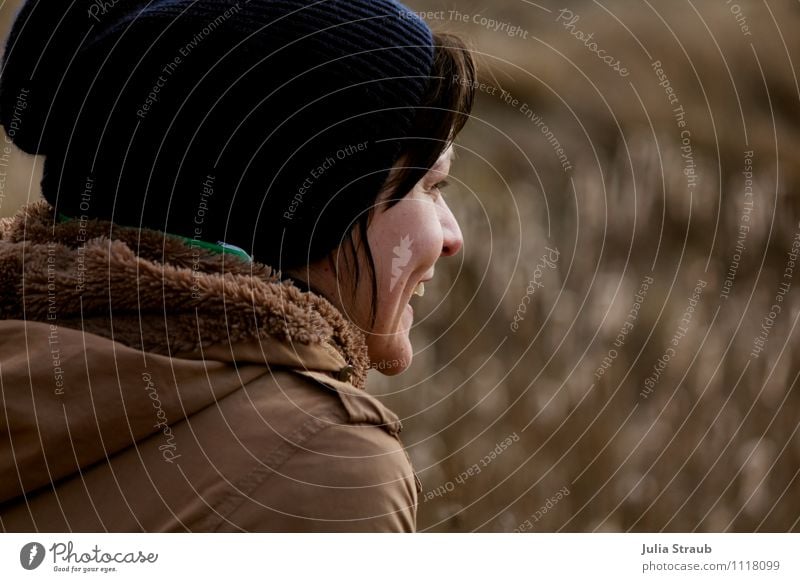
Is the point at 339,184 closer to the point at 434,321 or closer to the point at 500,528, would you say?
the point at 434,321

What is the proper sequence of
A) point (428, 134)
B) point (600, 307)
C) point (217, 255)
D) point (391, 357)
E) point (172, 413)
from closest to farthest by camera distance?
point (172, 413)
point (217, 255)
point (428, 134)
point (391, 357)
point (600, 307)

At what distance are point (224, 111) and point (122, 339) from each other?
296mm

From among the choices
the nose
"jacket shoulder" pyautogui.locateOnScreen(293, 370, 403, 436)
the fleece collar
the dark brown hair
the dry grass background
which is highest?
the dark brown hair

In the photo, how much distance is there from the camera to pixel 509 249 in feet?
9.37

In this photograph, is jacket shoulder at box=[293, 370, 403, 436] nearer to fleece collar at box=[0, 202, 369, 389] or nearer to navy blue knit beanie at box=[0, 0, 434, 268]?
fleece collar at box=[0, 202, 369, 389]

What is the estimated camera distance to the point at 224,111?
1132 millimetres

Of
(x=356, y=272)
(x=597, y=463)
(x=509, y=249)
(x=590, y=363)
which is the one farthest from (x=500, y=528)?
(x=356, y=272)

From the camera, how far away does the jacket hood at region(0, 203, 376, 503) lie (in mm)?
962

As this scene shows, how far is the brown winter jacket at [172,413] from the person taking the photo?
3.16ft
